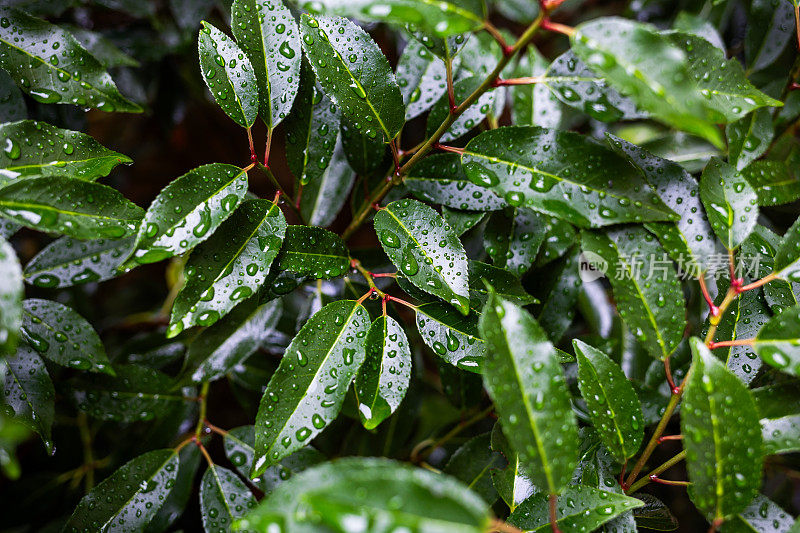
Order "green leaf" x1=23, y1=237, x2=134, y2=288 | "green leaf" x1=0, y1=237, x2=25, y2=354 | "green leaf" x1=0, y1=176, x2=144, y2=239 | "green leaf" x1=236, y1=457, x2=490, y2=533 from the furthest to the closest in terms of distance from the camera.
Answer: "green leaf" x1=23, y1=237, x2=134, y2=288, "green leaf" x1=0, y1=176, x2=144, y2=239, "green leaf" x1=0, y1=237, x2=25, y2=354, "green leaf" x1=236, y1=457, x2=490, y2=533

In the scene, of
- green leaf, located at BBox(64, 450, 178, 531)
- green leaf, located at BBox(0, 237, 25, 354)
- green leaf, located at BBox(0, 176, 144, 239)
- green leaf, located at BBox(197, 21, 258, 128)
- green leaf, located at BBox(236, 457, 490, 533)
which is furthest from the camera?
green leaf, located at BBox(64, 450, 178, 531)

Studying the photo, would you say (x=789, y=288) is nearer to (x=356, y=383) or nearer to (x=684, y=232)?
(x=684, y=232)

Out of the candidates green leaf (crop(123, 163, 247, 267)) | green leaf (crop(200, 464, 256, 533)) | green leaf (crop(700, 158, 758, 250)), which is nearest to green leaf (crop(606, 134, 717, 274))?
green leaf (crop(700, 158, 758, 250))

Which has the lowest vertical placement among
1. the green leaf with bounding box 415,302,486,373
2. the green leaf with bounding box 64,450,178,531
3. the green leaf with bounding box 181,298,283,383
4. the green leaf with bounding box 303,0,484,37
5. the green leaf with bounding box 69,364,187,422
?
the green leaf with bounding box 64,450,178,531

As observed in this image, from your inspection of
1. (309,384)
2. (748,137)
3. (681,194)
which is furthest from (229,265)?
(748,137)

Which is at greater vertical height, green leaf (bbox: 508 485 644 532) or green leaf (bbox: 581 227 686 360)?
green leaf (bbox: 581 227 686 360)

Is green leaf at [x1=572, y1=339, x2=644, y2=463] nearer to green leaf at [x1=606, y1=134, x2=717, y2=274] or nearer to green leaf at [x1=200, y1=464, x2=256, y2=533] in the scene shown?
green leaf at [x1=606, y1=134, x2=717, y2=274]
